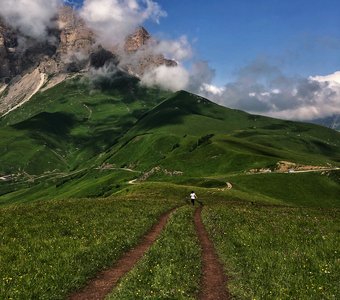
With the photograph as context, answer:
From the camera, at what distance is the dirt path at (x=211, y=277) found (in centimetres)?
1898

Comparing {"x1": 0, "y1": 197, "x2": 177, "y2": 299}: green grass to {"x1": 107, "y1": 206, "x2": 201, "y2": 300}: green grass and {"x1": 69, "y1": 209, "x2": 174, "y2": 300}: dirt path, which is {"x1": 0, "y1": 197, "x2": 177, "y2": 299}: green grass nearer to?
{"x1": 69, "y1": 209, "x2": 174, "y2": 300}: dirt path

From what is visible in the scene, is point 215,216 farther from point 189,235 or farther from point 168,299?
point 168,299

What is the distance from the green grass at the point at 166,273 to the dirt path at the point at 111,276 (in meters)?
0.72

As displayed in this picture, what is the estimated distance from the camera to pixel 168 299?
1717cm

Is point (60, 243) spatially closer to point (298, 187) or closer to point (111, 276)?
point (111, 276)

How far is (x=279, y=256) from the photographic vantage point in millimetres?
→ 24422

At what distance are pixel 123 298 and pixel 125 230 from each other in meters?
16.4

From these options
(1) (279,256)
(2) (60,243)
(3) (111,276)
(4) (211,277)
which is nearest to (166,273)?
(4) (211,277)

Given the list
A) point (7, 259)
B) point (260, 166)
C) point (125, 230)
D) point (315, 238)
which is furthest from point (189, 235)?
point (260, 166)

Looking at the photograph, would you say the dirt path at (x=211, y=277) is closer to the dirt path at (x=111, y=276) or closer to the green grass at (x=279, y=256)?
the green grass at (x=279, y=256)

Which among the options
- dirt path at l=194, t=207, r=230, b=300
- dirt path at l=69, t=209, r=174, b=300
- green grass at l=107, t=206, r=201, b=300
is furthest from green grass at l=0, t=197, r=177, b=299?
dirt path at l=194, t=207, r=230, b=300

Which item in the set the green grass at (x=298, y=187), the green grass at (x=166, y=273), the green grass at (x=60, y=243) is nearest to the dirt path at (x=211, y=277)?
the green grass at (x=166, y=273)

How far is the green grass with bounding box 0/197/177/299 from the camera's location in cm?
1932

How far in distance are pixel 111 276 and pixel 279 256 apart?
9949mm
